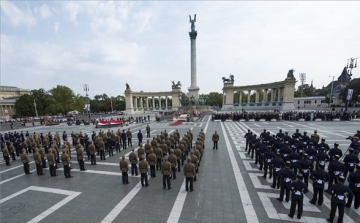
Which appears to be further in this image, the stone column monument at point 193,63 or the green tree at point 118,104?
the green tree at point 118,104

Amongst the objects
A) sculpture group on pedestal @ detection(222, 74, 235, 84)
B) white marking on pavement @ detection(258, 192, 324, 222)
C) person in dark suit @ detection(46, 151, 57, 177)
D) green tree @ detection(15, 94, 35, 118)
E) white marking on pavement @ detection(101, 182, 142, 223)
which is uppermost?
sculpture group on pedestal @ detection(222, 74, 235, 84)

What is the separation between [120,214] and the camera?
6.11 meters

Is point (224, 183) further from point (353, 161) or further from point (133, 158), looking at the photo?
point (353, 161)

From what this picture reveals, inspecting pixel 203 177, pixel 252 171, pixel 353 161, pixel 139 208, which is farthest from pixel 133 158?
pixel 353 161

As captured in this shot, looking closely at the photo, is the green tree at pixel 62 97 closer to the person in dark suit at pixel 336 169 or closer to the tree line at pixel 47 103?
the tree line at pixel 47 103

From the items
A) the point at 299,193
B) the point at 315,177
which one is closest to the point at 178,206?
the point at 299,193

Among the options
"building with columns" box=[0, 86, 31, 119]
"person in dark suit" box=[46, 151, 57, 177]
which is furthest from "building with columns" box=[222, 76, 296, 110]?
"building with columns" box=[0, 86, 31, 119]

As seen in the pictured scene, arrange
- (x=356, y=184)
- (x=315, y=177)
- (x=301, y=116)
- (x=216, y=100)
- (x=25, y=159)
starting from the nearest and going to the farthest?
(x=356, y=184), (x=315, y=177), (x=25, y=159), (x=301, y=116), (x=216, y=100)

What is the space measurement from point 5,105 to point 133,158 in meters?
102

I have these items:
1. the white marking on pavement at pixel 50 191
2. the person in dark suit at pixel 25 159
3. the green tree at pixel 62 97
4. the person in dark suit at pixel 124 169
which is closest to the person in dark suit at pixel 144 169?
the person in dark suit at pixel 124 169

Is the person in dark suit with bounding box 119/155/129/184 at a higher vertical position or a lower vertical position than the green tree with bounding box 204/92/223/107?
lower

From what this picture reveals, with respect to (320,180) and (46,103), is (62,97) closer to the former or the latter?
(46,103)

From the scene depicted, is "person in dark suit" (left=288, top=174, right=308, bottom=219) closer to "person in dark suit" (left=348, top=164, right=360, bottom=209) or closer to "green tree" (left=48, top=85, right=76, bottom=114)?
"person in dark suit" (left=348, top=164, right=360, bottom=209)

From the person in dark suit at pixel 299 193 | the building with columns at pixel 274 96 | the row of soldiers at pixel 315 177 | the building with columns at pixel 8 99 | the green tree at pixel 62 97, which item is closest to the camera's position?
the row of soldiers at pixel 315 177
